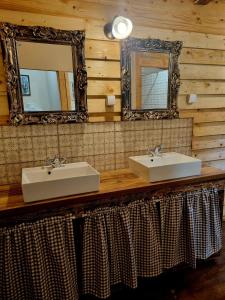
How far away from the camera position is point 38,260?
4.40 feet

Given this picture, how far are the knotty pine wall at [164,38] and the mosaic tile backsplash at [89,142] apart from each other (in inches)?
4.5

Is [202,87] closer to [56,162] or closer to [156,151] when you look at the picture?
[156,151]

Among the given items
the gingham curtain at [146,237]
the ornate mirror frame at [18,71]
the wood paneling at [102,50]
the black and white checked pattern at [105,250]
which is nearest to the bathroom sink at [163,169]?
the gingham curtain at [146,237]

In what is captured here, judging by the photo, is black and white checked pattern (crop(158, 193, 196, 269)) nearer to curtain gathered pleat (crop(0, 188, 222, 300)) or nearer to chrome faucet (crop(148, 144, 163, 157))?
curtain gathered pleat (crop(0, 188, 222, 300))

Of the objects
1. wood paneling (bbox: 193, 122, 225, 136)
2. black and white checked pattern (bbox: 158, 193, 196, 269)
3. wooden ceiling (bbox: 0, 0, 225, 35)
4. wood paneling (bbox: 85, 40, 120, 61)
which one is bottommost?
black and white checked pattern (bbox: 158, 193, 196, 269)

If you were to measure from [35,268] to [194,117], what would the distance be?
1918 millimetres

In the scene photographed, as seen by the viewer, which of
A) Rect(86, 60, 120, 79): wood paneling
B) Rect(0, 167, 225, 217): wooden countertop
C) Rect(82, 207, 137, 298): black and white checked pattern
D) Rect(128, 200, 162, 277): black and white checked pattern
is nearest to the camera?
Rect(0, 167, 225, 217): wooden countertop

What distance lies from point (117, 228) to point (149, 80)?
130 cm

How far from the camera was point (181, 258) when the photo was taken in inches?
70.6

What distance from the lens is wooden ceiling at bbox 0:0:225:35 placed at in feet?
5.27

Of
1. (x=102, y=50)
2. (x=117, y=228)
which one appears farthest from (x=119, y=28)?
(x=117, y=228)

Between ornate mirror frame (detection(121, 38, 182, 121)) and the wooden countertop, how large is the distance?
1.79ft

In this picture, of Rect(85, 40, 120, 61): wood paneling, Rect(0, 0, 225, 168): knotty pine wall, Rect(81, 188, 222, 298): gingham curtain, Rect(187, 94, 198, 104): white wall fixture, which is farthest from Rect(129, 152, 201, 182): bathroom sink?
Rect(85, 40, 120, 61): wood paneling

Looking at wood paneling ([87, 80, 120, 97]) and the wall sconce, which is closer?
the wall sconce
